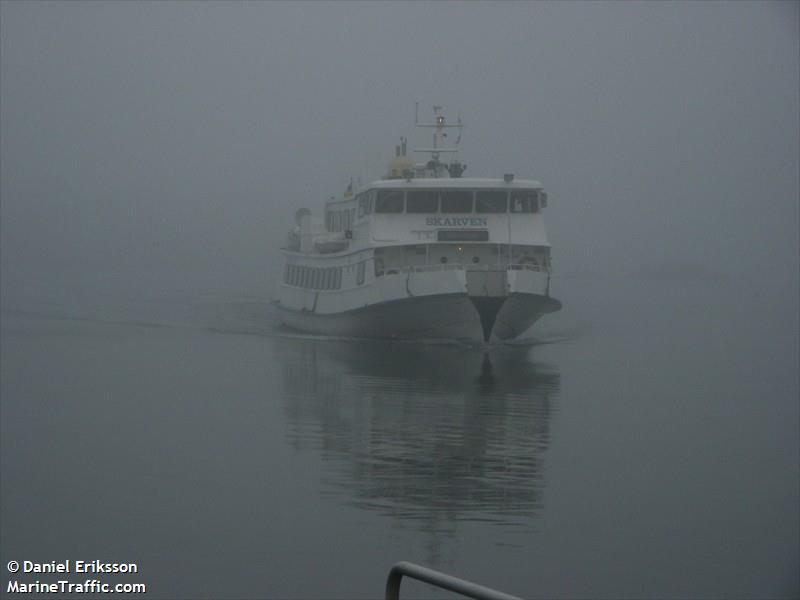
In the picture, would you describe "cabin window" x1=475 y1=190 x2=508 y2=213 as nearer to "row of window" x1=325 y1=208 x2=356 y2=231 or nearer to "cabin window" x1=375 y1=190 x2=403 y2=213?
"cabin window" x1=375 y1=190 x2=403 y2=213

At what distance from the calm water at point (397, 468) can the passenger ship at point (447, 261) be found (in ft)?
4.01

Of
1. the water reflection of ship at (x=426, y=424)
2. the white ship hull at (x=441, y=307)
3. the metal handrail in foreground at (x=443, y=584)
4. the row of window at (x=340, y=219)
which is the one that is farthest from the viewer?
the row of window at (x=340, y=219)

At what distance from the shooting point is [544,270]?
3456cm

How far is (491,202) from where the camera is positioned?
35250 mm

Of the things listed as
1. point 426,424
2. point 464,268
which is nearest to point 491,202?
point 464,268

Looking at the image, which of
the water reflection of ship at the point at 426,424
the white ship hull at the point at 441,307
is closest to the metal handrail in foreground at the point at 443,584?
the water reflection of ship at the point at 426,424

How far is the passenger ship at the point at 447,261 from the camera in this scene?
33.2 meters

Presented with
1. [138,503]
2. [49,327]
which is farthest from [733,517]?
[49,327]

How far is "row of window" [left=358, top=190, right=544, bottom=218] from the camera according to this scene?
35156 millimetres

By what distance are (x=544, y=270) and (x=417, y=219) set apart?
13.8ft

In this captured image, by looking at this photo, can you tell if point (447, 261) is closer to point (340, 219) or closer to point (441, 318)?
point (441, 318)

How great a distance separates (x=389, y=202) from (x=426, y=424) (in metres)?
12.2

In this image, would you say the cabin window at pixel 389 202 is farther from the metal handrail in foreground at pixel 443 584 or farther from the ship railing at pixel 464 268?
the metal handrail in foreground at pixel 443 584

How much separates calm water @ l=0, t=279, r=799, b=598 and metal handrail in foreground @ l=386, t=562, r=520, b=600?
721 centimetres
